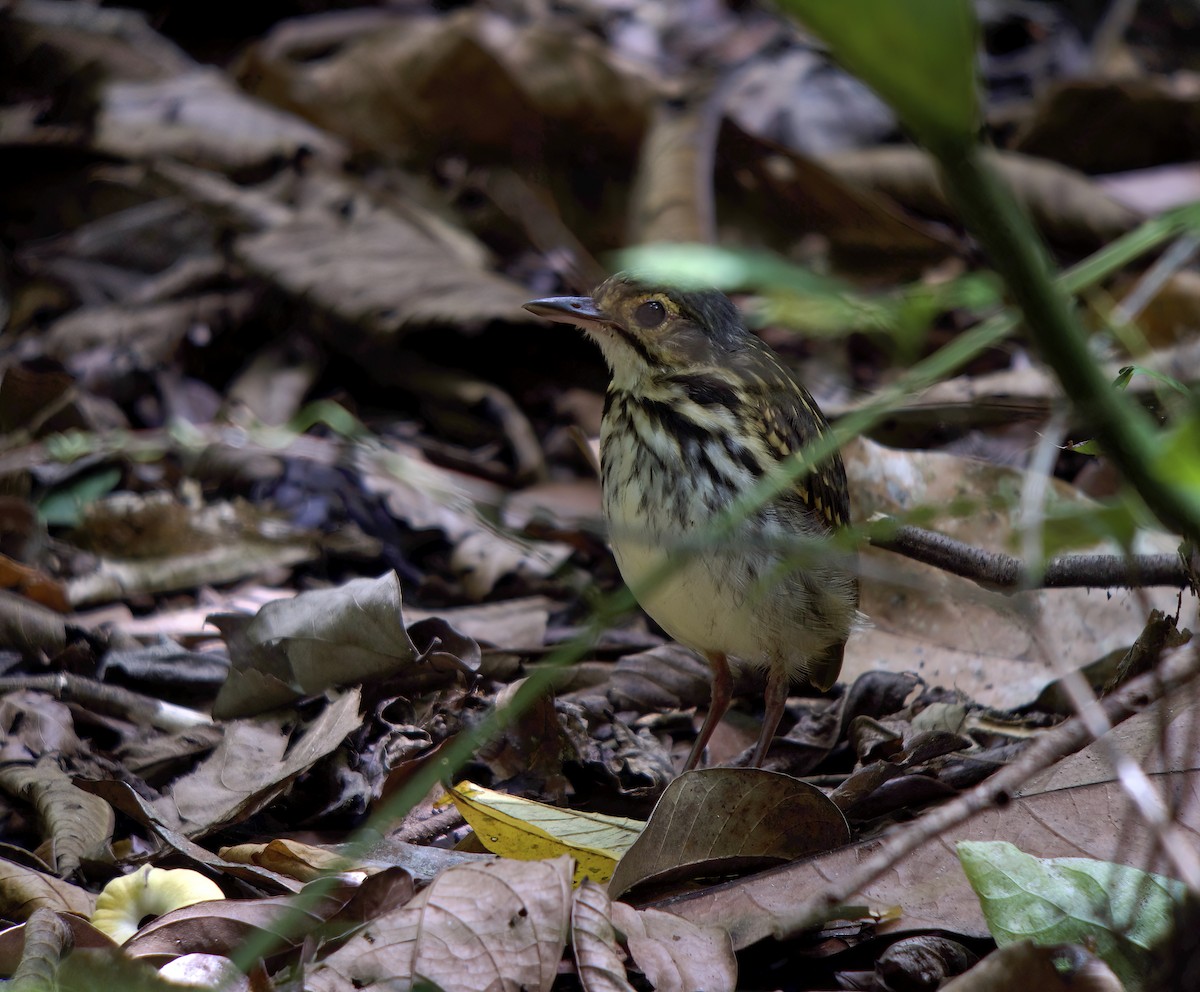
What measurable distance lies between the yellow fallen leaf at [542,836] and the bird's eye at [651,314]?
1485 mm

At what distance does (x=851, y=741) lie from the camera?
3.94 m

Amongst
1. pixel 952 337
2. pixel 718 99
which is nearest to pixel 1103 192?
pixel 952 337

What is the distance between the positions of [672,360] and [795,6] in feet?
9.54

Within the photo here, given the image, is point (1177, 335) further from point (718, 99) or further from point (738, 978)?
point (738, 978)

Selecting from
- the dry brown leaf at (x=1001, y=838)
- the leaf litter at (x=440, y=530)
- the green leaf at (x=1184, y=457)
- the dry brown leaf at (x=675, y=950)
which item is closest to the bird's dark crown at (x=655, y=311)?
the leaf litter at (x=440, y=530)

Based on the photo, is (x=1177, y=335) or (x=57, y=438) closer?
(x=57, y=438)

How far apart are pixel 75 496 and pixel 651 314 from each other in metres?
2.55

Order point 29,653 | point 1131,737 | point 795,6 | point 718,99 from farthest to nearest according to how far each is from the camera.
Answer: point 718,99 < point 29,653 < point 1131,737 < point 795,6

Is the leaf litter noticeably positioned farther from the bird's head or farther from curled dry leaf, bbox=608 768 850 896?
the bird's head

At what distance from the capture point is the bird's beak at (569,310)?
3850mm

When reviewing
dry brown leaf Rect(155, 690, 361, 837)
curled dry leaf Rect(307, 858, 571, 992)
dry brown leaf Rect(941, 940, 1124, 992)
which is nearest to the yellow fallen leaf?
curled dry leaf Rect(307, 858, 571, 992)

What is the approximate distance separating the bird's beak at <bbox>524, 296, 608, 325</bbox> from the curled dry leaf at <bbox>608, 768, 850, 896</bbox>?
1521 millimetres

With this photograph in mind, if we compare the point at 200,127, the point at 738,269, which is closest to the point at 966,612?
the point at 738,269

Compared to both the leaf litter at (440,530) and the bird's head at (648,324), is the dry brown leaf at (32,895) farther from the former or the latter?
the bird's head at (648,324)
